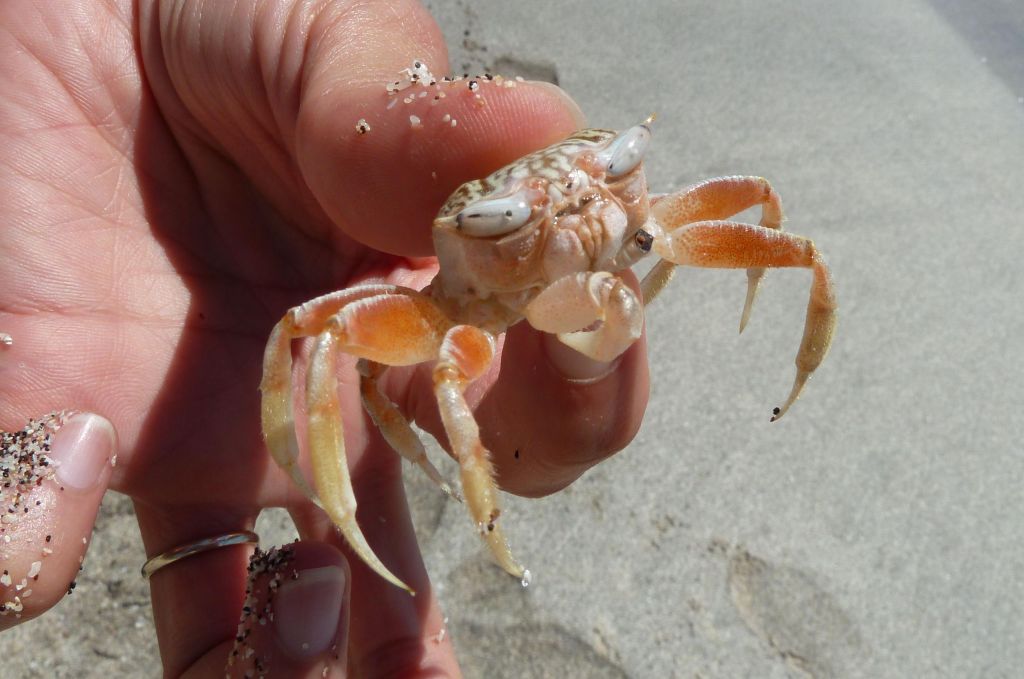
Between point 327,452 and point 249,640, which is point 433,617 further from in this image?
point 327,452

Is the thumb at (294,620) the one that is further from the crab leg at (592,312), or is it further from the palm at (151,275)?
the crab leg at (592,312)

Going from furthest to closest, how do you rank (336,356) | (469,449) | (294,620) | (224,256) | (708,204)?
(224,256) → (708,204) → (294,620) → (336,356) → (469,449)

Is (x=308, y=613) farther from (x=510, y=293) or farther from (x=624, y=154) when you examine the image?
(x=624, y=154)

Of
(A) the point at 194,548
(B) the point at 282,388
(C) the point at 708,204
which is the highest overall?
(C) the point at 708,204

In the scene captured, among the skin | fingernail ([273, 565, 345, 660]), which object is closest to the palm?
the skin

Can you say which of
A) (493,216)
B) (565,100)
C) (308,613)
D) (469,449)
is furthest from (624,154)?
(308,613)

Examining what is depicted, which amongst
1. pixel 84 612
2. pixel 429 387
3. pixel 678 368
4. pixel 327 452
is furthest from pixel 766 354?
pixel 84 612

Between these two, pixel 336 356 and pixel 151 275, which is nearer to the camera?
pixel 336 356
